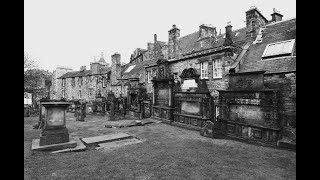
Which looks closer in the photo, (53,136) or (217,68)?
(53,136)

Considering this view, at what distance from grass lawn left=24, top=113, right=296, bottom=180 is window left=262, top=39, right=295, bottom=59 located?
597 cm

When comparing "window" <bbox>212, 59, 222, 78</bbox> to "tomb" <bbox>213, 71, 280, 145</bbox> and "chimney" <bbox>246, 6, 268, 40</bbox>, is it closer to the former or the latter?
"chimney" <bbox>246, 6, 268, 40</bbox>

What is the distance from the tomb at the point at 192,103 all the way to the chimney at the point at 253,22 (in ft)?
17.8

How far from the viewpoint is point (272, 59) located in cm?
1062

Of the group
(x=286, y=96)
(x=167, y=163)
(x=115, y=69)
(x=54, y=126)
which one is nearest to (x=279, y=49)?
(x=286, y=96)

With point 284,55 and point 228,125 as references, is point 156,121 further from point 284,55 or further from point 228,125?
point 284,55

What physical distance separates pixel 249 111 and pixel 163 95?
8.11 m

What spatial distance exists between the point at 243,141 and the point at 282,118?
7.31ft

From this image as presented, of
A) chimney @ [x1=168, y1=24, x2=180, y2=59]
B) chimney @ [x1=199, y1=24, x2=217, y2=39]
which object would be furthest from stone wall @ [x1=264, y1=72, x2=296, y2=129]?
chimney @ [x1=199, y1=24, x2=217, y2=39]

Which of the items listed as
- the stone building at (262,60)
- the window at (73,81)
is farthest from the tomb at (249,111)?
the window at (73,81)

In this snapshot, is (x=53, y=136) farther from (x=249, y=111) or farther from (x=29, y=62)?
(x=29, y=62)

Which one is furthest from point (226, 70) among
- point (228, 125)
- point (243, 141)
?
point (243, 141)

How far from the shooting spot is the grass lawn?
5258 mm
